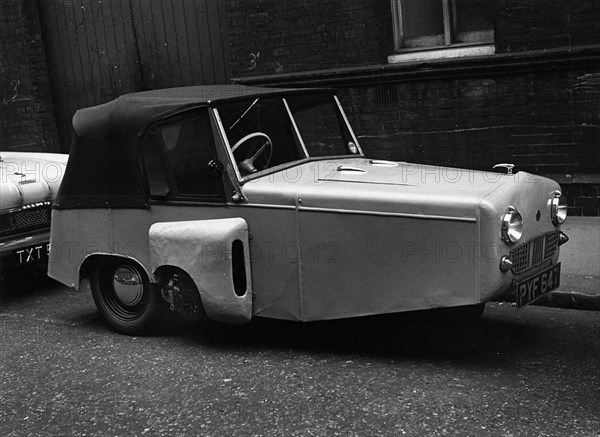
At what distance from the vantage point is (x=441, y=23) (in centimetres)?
870

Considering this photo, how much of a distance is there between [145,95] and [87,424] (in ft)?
7.66

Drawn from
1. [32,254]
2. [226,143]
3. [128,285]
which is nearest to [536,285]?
[226,143]

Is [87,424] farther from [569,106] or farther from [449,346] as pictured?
[569,106]

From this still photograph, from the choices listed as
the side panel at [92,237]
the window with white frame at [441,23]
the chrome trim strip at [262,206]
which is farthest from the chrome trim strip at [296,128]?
the window with white frame at [441,23]

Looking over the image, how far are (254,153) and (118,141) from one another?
939 mm

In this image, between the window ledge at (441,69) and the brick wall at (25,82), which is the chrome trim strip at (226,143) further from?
the brick wall at (25,82)

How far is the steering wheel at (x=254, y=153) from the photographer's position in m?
4.96

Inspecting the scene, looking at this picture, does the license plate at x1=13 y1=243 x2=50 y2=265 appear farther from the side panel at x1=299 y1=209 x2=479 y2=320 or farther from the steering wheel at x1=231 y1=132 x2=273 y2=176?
the side panel at x1=299 y1=209 x2=479 y2=320

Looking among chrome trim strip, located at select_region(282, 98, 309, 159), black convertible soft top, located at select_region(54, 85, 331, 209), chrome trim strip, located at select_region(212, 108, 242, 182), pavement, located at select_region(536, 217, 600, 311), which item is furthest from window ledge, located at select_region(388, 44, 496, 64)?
chrome trim strip, located at select_region(212, 108, 242, 182)

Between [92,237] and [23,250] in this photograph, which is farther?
[23,250]

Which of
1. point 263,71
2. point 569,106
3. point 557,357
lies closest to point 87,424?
point 557,357

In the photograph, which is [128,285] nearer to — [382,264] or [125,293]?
[125,293]

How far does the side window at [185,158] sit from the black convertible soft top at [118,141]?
84 millimetres

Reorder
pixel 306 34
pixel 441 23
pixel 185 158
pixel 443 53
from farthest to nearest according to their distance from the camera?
pixel 306 34 < pixel 441 23 < pixel 443 53 < pixel 185 158
